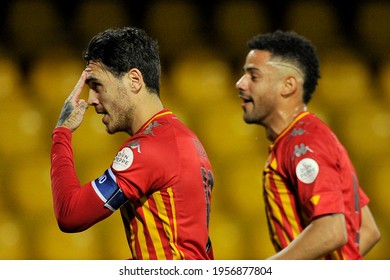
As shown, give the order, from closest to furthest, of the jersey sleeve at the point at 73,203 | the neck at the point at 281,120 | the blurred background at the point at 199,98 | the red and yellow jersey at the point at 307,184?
the jersey sleeve at the point at 73,203 → the red and yellow jersey at the point at 307,184 → the neck at the point at 281,120 → the blurred background at the point at 199,98

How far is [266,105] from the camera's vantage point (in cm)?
238

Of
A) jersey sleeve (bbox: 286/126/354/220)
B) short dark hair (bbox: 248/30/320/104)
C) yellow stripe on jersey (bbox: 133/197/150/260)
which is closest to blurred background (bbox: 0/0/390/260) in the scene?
short dark hair (bbox: 248/30/320/104)

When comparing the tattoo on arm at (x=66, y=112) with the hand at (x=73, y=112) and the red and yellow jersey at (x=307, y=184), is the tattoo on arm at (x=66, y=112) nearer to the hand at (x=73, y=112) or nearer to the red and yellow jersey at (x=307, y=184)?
the hand at (x=73, y=112)

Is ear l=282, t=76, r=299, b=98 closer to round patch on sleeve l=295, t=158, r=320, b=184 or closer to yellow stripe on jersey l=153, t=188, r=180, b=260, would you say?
round patch on sleeve l=295, t=158, r=320, b=184

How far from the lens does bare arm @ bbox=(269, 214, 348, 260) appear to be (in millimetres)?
1911

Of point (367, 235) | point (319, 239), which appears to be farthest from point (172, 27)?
point (319, 239)

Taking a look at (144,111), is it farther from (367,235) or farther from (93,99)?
(367,235)

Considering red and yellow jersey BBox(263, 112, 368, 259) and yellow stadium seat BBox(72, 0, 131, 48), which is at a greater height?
yellow stadium seat BBox(72, 0, 131, 48)

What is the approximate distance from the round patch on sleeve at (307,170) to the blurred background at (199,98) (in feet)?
5.13

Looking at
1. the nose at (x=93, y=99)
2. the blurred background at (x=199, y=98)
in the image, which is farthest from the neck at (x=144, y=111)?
the blurred background at (x=199, y=98)

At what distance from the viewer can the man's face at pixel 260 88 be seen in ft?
7.80

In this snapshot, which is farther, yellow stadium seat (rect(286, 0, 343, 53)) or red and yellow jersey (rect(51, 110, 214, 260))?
→ yellow stadium seat (rect(286, 0, 343, 53))
